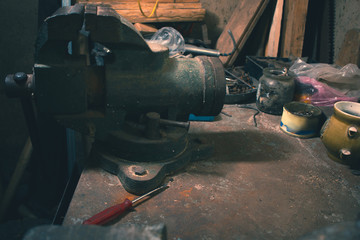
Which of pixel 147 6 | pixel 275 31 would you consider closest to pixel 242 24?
pixel 275 31

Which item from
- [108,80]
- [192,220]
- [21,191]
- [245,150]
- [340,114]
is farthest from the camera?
[21,191]

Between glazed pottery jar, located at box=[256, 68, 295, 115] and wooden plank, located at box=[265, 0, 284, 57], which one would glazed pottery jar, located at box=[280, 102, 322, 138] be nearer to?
glazed pottery jar, located at box=[256, 68, 295, 115]

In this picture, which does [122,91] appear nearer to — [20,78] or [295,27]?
[20,78]

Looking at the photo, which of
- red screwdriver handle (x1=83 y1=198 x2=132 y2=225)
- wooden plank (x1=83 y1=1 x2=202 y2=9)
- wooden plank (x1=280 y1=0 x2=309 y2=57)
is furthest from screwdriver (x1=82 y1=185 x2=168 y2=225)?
wooden plank (x1=83 y1=1 x2=202 y2=9)

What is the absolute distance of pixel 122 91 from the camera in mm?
1051

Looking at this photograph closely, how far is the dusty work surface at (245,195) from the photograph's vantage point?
0.90m

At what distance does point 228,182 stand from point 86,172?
0.55 metres

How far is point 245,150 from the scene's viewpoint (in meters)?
1.34

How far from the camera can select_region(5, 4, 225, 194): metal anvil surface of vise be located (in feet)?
3.20

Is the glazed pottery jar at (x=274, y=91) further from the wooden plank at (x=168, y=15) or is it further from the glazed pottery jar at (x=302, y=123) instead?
the wooden plank at (x=168, y=15)

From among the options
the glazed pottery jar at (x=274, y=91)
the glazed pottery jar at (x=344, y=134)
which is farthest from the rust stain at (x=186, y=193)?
the glazed pottery jar at (x=274, y=91)

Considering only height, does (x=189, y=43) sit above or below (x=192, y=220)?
above

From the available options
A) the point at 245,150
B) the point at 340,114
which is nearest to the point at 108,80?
the point at 245,150

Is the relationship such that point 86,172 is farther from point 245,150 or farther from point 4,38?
point 4,38
